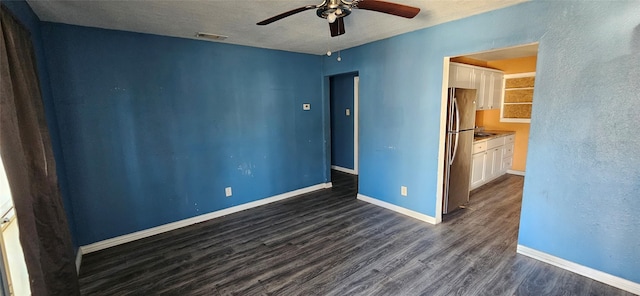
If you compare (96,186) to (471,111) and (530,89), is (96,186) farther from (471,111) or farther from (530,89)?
(530,89)

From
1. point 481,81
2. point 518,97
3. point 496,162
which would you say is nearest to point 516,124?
point 518,97

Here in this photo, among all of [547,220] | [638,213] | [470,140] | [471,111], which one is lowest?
[547,220]

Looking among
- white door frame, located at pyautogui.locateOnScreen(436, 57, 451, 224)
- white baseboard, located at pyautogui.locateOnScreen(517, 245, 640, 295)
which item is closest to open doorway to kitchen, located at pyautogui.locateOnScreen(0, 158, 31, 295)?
white door frame, located at pyautogui.locateOnScreen(436, 57, 451, 224)

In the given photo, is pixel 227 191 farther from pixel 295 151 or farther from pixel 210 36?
pixel 210 36

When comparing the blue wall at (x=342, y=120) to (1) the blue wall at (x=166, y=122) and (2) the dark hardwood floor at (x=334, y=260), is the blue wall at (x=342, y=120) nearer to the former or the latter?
(1) the blue wall at (x=166, y=122)

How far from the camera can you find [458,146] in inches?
132

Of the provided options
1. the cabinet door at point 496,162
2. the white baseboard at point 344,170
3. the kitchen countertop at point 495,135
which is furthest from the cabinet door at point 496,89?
the white baseboard at point 344,170

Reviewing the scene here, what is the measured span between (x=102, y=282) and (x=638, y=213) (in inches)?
171

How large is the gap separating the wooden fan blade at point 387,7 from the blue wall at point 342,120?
363 cm

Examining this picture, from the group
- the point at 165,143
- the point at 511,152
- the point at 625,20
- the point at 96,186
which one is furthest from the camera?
the point at 511,152

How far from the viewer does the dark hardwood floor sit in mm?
2203

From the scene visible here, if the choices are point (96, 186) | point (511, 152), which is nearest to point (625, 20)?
point (511, 152)

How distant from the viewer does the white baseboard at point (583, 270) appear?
2.09 metres

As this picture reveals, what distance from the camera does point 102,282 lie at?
7.64ft
